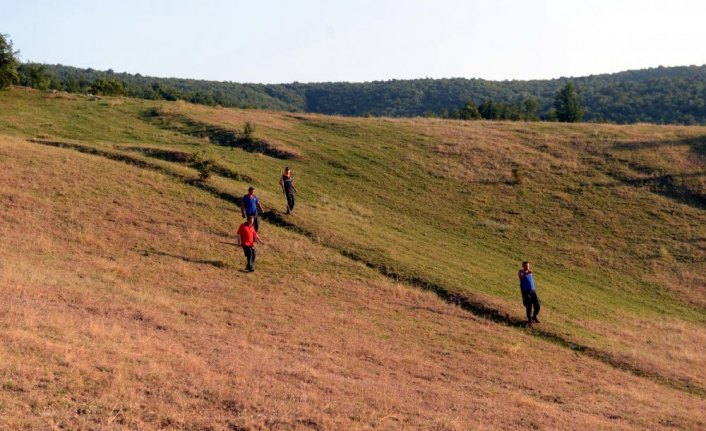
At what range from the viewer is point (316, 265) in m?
23.8

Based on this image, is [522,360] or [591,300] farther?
[591,300]

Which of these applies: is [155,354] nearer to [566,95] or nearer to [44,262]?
[44,262]

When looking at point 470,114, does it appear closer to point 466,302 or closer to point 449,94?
point 466,302

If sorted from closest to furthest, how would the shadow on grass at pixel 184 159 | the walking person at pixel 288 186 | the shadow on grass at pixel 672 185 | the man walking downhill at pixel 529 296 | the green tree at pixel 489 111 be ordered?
the man walking downhill at pixel 529 296
the walking person at pixel 288 186
the shadow on grass at pixel 184 159
the shadow on grass at pixel 672 185
the green tree at pixel 489 111

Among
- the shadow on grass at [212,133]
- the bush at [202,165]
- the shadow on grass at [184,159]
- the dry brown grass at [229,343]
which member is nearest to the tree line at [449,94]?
the shadow on grass at [212,133]

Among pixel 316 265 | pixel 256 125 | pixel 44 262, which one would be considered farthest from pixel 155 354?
pixel 256 125

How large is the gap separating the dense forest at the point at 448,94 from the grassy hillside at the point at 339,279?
46.6 metres

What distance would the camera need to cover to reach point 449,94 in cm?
16012

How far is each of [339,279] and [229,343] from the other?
857cm

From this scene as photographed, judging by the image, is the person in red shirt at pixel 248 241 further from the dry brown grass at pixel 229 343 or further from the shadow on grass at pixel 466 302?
the shadow on grass at pixel 466 302

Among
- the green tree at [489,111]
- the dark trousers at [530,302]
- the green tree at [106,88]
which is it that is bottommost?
the dark trousers at [530,302]

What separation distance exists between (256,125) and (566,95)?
190 feet

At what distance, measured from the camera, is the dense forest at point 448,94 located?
355 ft

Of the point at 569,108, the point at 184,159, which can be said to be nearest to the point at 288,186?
the point at 184,159
